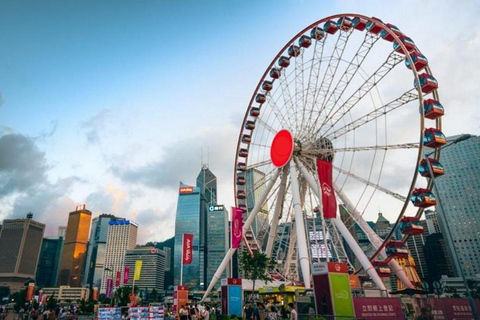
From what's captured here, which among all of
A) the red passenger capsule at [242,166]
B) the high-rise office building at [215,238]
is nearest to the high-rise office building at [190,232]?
the high-rise office building at [215,238]

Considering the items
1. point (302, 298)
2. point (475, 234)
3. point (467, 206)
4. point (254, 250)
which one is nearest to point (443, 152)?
point (467, 206)

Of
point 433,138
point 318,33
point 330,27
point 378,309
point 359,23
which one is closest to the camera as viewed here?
point 378,309

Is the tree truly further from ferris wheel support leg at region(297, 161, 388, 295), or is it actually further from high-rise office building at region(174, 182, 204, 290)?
high-rise office building at region(174, 182, 204, 290)

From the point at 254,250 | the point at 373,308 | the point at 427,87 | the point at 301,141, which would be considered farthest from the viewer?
the point at 254,250

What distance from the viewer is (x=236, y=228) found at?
37531 mm

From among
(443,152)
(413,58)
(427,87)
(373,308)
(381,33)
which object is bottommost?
(373,308)

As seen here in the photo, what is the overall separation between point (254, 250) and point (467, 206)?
442 ft

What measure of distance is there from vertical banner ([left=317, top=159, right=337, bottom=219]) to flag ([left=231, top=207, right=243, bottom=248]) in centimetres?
1326

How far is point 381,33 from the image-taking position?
30969mm

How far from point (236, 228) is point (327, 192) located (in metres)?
13.8

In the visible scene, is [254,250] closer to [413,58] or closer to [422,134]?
[422,134]

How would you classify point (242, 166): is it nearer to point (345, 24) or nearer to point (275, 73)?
point (275, 73)

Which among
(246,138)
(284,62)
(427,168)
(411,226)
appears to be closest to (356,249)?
(411,226)

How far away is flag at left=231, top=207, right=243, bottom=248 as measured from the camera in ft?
122
